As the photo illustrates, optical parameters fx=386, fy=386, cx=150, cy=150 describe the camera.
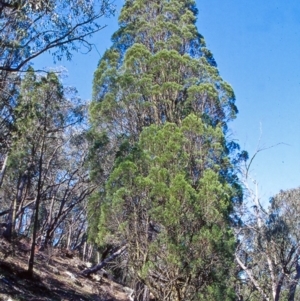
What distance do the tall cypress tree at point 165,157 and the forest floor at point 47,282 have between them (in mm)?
1697

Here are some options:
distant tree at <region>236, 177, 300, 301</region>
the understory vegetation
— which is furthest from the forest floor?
distant tree at <region>236, 177, 300, 301</region>

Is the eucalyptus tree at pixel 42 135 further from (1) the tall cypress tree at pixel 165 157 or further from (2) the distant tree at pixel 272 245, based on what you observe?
(2) the distant tree at pixel 272 245

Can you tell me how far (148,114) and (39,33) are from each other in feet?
15.0

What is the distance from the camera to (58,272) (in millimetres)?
12172

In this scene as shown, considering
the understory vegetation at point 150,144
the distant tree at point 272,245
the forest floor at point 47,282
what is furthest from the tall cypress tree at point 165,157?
the distant tree at point 272,245

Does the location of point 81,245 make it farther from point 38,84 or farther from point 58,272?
point 38,84

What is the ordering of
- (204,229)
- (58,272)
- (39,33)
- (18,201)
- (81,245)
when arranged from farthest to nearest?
(81,245)
(18,201)
(58,272)
(204,229)
(39,33)

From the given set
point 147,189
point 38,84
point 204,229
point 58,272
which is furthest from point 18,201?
point 204,229

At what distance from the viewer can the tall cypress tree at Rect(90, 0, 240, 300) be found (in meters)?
8.36

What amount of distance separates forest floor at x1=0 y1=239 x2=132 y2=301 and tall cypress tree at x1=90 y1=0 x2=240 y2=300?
170 cm

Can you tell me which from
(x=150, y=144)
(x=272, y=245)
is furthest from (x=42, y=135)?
(x=272, y=245)

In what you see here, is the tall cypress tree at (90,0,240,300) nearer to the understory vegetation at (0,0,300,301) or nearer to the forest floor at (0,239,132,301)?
the understory vegetation at (0,0,300,301)

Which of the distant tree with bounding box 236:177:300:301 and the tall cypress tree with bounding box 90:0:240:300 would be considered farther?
the distant tree with bounding box 236:177:300:301

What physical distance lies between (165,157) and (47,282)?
15.5 feet
